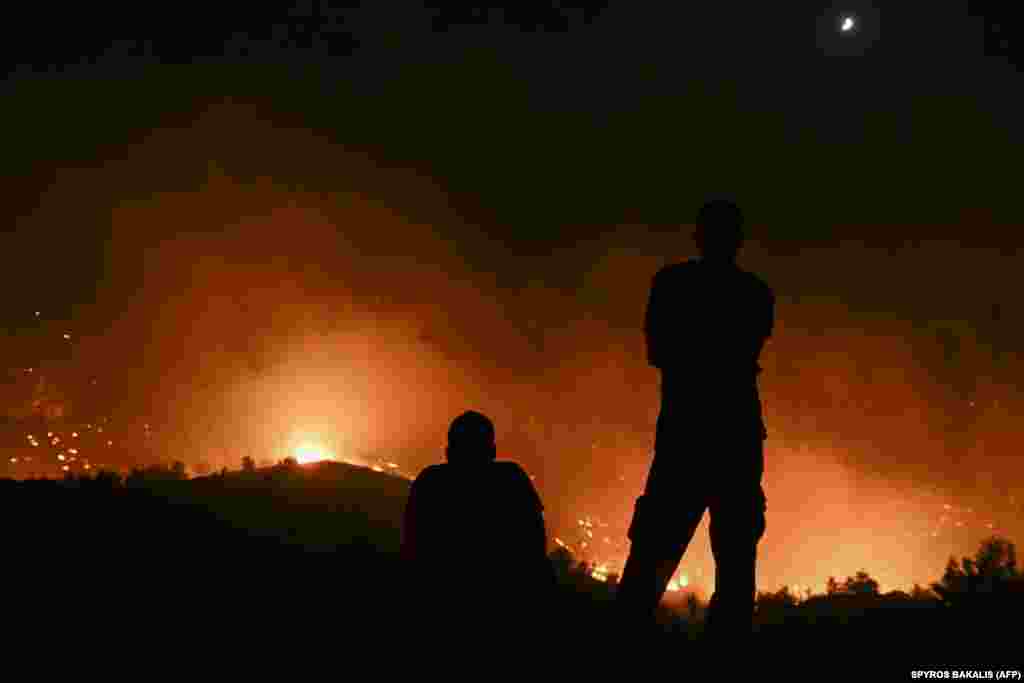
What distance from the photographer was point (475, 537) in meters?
4.35

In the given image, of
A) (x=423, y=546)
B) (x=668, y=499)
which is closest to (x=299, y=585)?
(x=423, y=546)

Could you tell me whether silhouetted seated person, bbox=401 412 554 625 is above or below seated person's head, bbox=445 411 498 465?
below

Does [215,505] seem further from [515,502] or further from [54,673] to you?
[515,502]

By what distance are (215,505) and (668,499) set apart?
15599 millimetres

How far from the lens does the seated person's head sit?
4.66 meters

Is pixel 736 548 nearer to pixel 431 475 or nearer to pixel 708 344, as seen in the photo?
pixel 708 344

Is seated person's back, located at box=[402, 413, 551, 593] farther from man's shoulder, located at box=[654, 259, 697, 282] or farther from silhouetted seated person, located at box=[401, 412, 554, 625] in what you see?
man's shoulder, located at box=[654, 259, 697, 282]

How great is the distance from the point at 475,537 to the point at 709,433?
159cm

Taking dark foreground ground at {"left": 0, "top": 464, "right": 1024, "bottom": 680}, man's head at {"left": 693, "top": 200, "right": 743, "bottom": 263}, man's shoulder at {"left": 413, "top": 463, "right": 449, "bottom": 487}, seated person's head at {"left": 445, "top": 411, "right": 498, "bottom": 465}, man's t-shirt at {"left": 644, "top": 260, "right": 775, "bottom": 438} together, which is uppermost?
man's head at {"left": 693, "top": 200, "right": 743, "bottom": 263}

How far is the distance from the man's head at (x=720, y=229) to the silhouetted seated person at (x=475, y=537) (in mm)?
1914

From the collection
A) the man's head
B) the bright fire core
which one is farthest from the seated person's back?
the bright fire core

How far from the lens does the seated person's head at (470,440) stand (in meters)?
4.66

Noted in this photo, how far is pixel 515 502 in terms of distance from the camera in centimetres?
450

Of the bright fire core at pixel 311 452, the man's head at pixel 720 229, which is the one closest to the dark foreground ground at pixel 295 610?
the man's head at pixel 720 229
